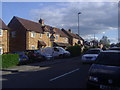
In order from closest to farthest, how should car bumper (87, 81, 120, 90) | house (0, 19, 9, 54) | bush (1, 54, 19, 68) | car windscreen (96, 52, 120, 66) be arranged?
car bumper (87, 81, 120, 90), car windscreen (96, 52, 120, 66), bush (1, 54, 19, 68), house (0, 19, 9, 54)

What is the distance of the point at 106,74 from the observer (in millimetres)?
5598

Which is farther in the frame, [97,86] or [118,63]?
[118,63]

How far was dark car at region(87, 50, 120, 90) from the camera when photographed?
211 inches

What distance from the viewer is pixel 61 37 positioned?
1956 inches

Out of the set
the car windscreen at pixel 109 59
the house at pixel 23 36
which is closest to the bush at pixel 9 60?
the car windscreen at pixel 109 59

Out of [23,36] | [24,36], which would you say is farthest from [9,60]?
[23,36]

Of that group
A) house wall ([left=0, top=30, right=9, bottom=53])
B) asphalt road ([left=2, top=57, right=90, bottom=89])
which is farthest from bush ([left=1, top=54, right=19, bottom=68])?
house wall ([left=0, top=30, right=9, bottom=53])

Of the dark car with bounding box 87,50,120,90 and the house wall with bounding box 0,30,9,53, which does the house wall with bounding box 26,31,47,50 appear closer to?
the house wall with bounding box 0,30,9,53

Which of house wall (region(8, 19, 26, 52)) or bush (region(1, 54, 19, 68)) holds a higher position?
house wall (region(8, 19, 26, 52))

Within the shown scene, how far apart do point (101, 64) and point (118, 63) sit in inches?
25.3

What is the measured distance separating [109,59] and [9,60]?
1104 centimetres

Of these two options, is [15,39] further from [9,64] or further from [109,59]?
[109,59]

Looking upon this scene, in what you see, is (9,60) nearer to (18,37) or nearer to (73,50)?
(73,50)

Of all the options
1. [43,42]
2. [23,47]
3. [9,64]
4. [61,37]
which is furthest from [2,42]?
[61,37]
